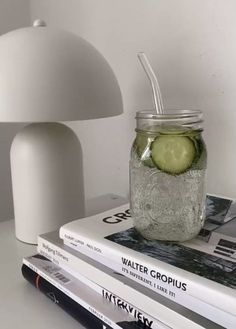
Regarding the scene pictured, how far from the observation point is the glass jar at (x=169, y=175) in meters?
0.39

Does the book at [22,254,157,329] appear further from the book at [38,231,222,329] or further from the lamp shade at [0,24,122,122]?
the lamp shade at [0,24,122,122]

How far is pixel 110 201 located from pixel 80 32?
408 millimetres

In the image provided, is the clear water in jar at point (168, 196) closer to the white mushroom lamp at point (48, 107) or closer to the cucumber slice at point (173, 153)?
the cucumber slice at point (173, 153)

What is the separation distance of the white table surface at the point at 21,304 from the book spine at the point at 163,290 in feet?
0.24

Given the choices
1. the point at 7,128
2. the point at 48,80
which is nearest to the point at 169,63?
the point at 48,80

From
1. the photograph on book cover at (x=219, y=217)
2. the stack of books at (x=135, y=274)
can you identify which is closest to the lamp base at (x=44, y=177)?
the stack of books at (x=135, y=274)

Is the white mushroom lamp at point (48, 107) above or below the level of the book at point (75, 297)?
above

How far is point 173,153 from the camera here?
0.38 m

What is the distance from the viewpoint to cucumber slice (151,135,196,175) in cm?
38

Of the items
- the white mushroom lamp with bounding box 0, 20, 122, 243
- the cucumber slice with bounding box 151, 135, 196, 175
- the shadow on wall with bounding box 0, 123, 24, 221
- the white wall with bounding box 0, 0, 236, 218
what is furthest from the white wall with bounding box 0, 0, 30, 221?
the cucumber slice with bounding box 151, 135, 196, 175

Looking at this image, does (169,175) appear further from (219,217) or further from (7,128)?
(7,128)

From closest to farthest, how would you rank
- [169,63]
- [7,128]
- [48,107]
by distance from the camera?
[48,107] → [169,63] → [7,128]

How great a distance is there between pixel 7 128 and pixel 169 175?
0.74 m

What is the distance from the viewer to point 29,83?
46cm
